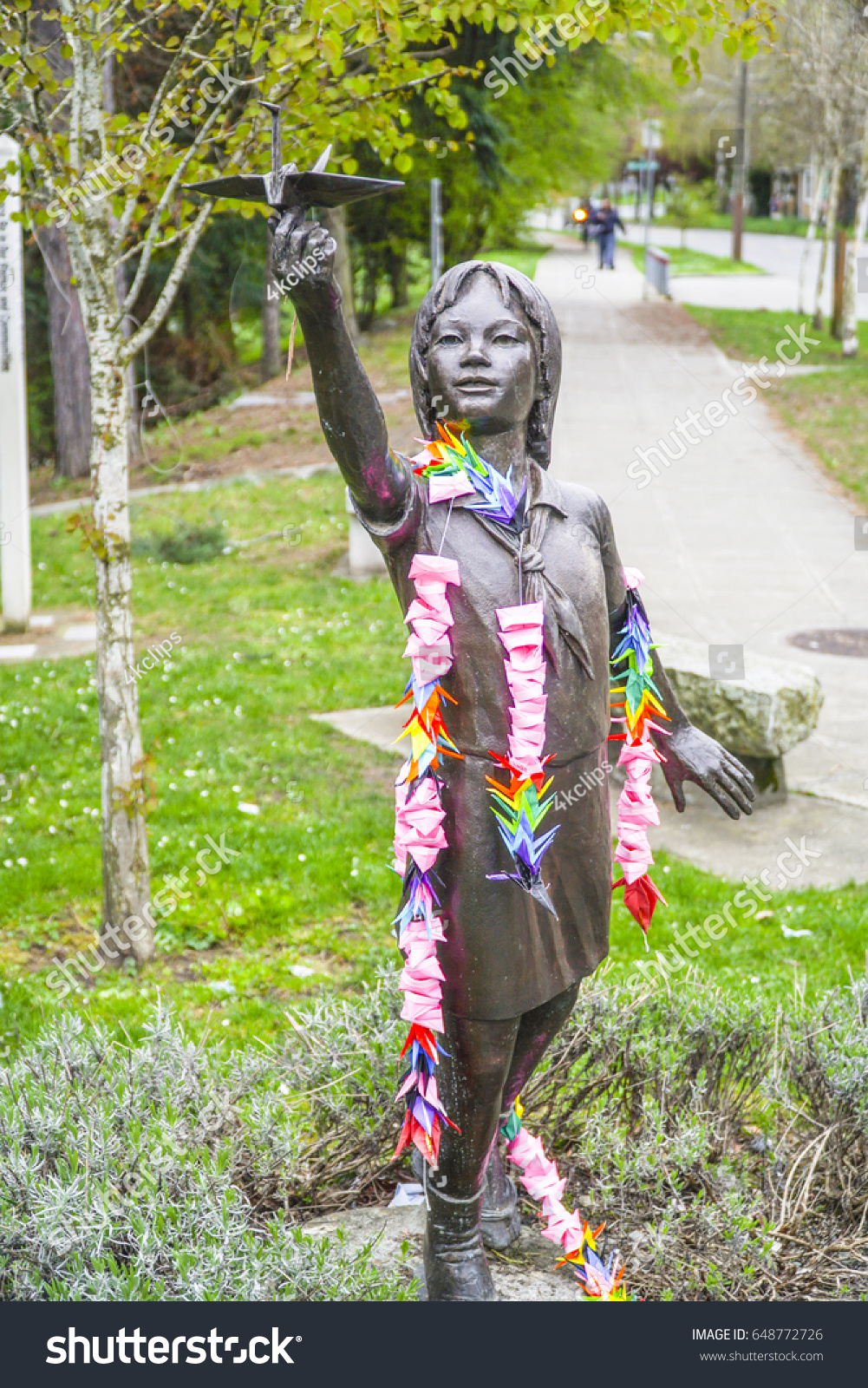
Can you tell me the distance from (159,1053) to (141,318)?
1583cm

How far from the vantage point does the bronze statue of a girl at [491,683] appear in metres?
2.76

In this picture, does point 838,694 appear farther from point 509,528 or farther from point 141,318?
point 141,318

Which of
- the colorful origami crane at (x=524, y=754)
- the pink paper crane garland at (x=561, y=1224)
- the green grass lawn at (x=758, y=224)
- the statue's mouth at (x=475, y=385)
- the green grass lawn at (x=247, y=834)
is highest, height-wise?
the green grass lawn at (x=758, y=224)

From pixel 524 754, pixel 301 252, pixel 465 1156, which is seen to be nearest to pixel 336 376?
pixel 301 252

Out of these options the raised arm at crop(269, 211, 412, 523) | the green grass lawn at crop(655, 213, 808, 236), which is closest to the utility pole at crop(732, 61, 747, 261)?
the green grass lawn at crop(655, 213, 808, 236)

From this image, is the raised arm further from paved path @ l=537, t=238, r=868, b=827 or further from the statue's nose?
paved path @ l=537, t=238, r=868, b=827

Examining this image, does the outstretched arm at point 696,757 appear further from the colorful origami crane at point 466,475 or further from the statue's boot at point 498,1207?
the statue's boot at point 498,1207

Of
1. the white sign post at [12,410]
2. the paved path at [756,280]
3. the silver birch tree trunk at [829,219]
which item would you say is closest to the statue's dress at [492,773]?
the white sign post at [12,410]

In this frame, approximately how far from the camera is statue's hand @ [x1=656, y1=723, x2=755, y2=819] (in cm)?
329

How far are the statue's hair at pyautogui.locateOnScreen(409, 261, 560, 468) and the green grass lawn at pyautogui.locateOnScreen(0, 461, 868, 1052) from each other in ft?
6.68

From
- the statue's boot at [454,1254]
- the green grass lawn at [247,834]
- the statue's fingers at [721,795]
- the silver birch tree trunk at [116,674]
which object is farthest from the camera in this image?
the green grass lawn at [247,834]

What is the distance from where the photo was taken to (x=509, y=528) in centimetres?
283

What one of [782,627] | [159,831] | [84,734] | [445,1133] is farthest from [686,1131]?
[782,627]

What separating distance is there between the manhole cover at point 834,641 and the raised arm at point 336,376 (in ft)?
23.4
